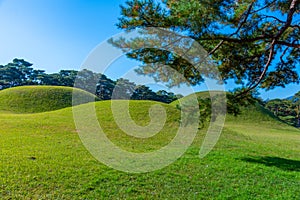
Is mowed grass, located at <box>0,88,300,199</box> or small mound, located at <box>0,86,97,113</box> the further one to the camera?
small mound, located at <box>0,86,97,113</box>

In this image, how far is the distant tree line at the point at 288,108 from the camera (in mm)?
37500

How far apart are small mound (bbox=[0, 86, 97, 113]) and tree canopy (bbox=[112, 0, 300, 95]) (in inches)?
716

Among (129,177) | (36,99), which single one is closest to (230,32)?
(129,177)

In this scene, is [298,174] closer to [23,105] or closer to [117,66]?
[117,66]

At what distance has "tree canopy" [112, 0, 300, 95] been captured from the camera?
14.4 ft

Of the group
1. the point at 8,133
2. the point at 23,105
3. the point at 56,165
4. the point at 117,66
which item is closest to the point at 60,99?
the point at 23,105

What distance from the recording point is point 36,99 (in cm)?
2773

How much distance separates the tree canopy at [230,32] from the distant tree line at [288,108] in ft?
114

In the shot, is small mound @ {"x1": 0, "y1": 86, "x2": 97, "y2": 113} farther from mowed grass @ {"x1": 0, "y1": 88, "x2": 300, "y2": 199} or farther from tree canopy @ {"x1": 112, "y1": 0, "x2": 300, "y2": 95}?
tree canopy @ {"x1": 112, "y1": 0, "x2": 300, "y2": 95}

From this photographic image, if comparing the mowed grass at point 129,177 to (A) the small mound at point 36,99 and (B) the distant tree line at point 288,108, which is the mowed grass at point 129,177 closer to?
(A) the small mound at point 36,99

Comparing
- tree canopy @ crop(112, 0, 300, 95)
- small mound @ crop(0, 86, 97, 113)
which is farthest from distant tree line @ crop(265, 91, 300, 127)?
tree canopy @ crop(112, 0, 300, 95)

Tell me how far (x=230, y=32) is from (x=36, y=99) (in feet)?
89.1

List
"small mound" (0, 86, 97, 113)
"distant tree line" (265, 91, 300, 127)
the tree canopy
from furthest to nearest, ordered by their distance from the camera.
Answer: "distant tree line" (265, 91, 300, 127) < "small mound" (0, 86, 97, 113) < the tree canopy

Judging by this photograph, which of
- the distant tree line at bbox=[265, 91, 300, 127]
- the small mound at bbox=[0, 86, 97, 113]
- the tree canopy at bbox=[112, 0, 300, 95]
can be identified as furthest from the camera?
the distant tree line at bbox=[265, 91, 300, 127]
